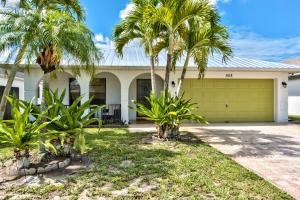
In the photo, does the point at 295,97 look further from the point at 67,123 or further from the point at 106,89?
the point at 67,123

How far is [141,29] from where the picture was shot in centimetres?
975

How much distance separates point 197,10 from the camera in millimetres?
8719

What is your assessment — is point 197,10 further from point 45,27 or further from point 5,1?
point 5,1

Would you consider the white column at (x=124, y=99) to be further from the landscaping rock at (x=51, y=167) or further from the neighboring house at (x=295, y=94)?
the neighboring house at (x=295, y=94)

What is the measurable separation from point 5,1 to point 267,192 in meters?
9.84

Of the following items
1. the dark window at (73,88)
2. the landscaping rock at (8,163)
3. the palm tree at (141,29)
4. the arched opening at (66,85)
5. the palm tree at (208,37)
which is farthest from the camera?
the dark window at (73,88)

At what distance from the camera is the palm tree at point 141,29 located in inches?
343

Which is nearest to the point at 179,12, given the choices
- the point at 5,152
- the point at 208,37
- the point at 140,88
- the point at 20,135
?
the point at 208,37

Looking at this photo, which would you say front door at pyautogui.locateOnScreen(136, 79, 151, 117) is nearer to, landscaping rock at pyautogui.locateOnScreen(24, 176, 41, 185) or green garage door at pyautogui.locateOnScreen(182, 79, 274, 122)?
green garage door at pyautogui.locateOnScreen(182, 79, 274, 122)

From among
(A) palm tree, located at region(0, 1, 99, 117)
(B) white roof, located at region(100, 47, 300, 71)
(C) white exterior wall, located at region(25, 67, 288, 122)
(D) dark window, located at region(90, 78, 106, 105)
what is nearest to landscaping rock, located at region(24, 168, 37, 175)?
(A) palm tree, located at region(0, 1, 99, 117)

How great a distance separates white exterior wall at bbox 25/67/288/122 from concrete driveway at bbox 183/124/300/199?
4.27 metres

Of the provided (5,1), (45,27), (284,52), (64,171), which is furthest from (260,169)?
(284,52)

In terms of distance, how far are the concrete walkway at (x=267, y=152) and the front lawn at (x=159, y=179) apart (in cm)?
40

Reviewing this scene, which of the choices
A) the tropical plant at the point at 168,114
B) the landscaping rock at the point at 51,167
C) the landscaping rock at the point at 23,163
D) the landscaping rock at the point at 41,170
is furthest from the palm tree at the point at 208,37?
the landscaping rock at the point at 23,163
